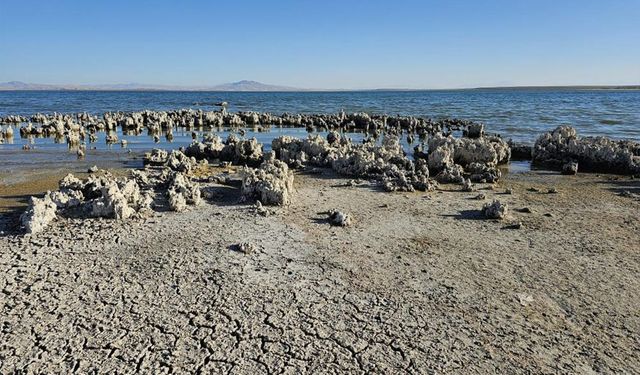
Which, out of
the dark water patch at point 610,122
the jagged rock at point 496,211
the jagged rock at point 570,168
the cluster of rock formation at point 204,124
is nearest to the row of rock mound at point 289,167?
the jagged rock at point 570,168

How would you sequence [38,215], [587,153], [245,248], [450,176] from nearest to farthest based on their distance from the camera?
[245,248]
[38,215]
[450,176]
[587,153]

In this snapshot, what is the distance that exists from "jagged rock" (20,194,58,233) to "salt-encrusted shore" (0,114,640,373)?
0.08 feet

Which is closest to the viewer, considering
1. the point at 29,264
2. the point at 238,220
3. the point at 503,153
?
the point at 29,264

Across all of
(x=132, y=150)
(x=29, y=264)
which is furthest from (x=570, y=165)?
(x=132, y=150)

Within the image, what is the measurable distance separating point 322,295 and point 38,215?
515cm

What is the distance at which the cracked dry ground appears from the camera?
4840 millimetres

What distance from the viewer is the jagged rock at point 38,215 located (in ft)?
25.6

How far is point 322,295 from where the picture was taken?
19.8 feet

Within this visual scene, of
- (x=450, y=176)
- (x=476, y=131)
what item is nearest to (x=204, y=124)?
(x=476, y=131)

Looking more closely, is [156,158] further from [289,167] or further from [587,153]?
[587,153]

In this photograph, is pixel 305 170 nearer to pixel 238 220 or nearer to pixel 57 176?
pixel 238 220

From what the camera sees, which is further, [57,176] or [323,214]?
[57,176]

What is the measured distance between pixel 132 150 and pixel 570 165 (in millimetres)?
14490

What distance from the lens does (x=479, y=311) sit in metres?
5.71
